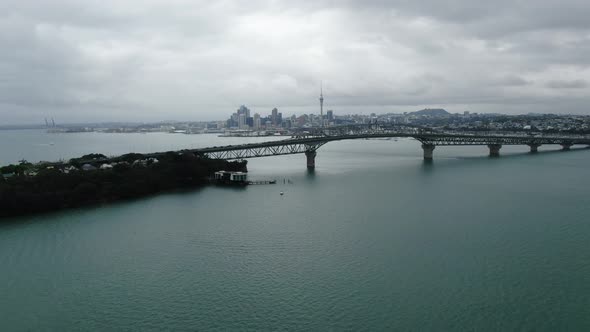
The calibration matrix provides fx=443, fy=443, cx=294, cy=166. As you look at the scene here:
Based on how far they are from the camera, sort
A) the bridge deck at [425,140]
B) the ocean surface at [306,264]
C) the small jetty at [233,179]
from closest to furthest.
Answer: the ocean surface at [306,264], the small jetty at [233,179], the bridge deck at [425,140]

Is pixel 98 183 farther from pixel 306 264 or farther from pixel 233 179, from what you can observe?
pixel 306 264

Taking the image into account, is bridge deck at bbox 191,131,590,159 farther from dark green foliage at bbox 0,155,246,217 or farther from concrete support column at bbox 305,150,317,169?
dark green foliage at bbox 0,155,246,217

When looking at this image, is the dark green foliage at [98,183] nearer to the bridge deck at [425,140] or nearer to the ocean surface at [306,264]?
the ocean surface at [306,264]

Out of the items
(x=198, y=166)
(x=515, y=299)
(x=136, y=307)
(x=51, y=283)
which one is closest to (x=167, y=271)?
(x=136, y=307)

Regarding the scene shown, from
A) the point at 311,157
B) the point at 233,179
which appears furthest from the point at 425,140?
the point at 233,179

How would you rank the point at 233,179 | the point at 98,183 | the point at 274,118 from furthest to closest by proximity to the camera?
the point at 274,118 < the point at 233,179 < the point at 98,183

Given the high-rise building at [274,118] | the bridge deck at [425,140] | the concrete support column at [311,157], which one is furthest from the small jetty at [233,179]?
the high-rise building at [274,118]

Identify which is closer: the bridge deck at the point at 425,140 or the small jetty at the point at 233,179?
the small jetty at the point at 233,179
